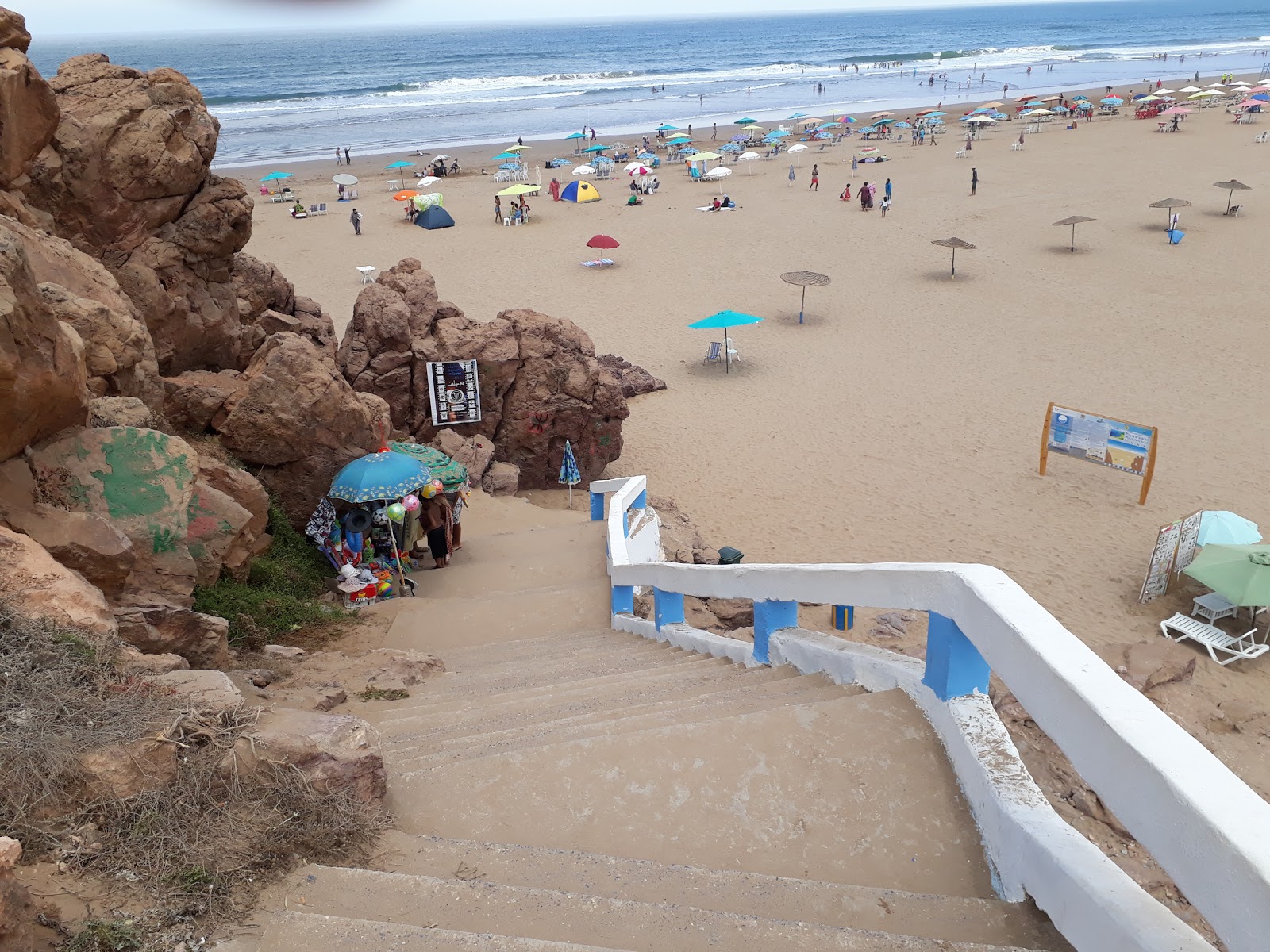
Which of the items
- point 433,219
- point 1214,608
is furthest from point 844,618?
point 433,219

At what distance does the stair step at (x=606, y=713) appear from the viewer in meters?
3.79

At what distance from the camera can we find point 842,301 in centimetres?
2375

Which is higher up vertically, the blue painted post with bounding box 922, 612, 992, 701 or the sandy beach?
the blue painted post with bounding box 922, 612, 992, 701

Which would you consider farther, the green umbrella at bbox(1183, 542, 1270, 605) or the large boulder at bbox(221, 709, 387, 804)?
the green umbrella at bbox(1183, 542, 1270, 605)

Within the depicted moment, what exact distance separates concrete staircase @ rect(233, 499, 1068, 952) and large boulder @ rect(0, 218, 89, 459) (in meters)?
2.80

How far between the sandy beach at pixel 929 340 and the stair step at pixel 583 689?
530 centimetres

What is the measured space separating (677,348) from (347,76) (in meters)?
88.7

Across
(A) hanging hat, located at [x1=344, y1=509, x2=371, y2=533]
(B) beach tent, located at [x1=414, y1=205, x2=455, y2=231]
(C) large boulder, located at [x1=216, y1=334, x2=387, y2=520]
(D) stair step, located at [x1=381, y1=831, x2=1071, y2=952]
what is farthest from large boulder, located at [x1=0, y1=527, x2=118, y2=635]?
(B) beach tent, located at [x1=414, y1=205, x2=455, y2=231]

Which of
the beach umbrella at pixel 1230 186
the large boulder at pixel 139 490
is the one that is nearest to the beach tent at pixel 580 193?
the beach umbrella at pixel 1230 186

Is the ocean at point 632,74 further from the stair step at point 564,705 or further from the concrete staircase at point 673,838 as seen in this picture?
the concrete staircase at point 673,838

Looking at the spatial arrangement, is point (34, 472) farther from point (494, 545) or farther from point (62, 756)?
point (494, 545)

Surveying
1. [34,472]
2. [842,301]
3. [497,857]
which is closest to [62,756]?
[497,857]

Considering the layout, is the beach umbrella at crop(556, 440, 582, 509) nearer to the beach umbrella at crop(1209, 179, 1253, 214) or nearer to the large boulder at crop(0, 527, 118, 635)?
the large boulder at crop(0, 527, 118, 635)

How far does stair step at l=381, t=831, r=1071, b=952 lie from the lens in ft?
7.47
